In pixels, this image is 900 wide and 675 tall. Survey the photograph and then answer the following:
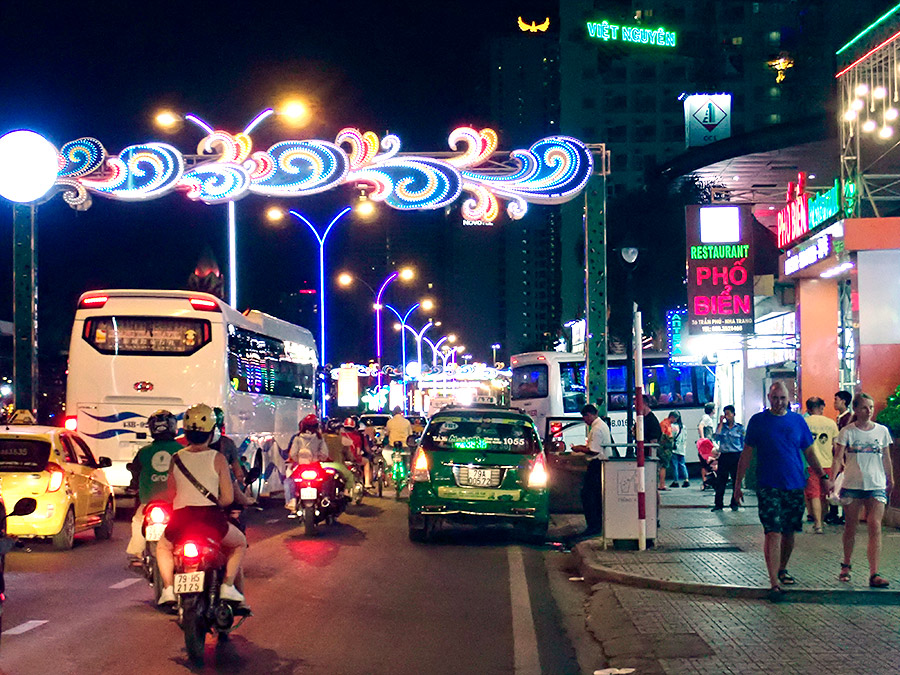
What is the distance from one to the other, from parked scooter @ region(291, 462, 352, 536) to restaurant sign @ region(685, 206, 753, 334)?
11942 millimetres

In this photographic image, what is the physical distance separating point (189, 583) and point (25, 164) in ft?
45.8

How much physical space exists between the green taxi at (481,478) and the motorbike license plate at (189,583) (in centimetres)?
783

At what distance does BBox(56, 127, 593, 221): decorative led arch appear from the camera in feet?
72.0

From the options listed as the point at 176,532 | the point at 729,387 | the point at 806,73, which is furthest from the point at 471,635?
the point at 806,73

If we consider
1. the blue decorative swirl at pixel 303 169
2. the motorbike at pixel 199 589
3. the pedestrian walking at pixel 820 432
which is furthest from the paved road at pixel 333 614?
the blue decorative swirl at pixel 303 169

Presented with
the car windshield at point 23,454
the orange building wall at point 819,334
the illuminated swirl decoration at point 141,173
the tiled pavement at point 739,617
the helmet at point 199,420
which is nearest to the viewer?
the tiled pavement at point 739,617

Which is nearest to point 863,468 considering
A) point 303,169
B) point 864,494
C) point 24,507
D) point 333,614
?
point 864,494

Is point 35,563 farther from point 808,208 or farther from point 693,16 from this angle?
point 693,16

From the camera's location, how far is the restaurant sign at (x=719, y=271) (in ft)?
84.8

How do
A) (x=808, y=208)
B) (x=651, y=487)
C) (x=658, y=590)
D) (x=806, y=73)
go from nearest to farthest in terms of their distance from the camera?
(x=658, y=590) → (x=651, y=487) → (x=808, y=208) → (x=806, y=73)

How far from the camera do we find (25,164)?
1947 centimetres

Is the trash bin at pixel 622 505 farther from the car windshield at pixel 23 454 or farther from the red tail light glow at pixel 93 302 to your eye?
the red tail light glow at pixel 93 302

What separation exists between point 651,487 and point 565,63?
332 ft

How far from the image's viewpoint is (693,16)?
105562mm
